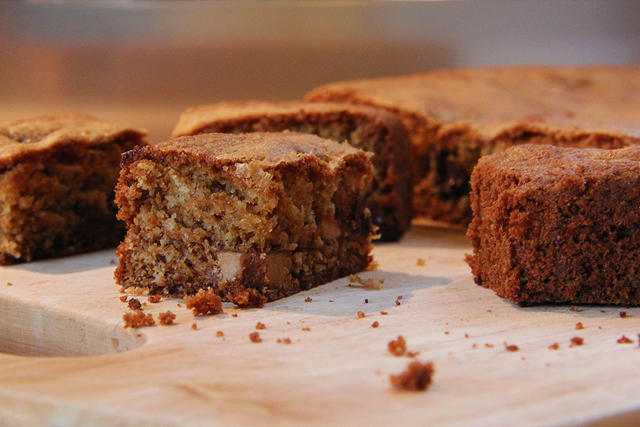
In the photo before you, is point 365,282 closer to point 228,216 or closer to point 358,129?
point 228,216

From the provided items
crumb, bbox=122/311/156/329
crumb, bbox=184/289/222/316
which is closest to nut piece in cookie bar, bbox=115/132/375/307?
crumb, bbox=184/289/222/316

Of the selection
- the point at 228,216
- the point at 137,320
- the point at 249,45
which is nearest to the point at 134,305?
the point at 137,320

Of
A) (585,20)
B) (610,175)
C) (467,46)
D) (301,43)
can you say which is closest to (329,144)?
(610,175)

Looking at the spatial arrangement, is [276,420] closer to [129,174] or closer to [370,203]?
[129,174]

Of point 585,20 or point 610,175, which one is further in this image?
point 585,20

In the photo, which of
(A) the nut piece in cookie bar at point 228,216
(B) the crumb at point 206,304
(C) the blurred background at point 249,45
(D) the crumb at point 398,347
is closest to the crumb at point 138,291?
(A) the nut piece in cookie bar at point 228,216

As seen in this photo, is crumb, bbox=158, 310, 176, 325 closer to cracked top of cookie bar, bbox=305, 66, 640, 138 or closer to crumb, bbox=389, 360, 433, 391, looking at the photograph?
crumb, bbox=389, 360, 433, 391

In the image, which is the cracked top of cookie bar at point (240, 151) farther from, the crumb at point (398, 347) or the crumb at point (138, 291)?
the crumb at point (398, 347)
